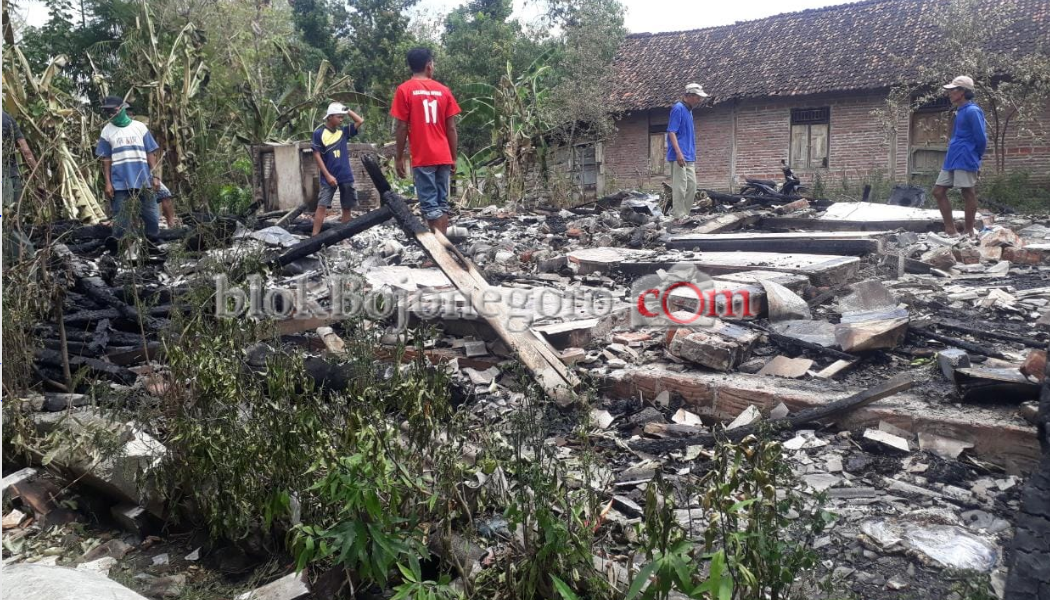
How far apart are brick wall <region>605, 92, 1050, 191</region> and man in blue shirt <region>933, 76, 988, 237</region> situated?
9290 millimetres

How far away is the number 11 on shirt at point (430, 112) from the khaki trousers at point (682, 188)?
4.14m

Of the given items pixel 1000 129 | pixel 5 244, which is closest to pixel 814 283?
pixel 5 244

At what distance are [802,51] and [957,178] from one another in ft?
39.9

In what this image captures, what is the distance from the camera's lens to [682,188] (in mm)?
10047

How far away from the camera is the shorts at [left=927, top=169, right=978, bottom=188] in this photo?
26.8 feet

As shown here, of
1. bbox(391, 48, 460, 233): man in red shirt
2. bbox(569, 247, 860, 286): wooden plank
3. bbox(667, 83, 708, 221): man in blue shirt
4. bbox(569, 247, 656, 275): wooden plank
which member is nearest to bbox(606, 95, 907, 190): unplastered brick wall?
bbox(667, 83, 708, 221): man in blue shirt

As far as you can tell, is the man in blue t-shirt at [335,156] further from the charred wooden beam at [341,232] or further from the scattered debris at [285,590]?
the scattered debris at [285,590]

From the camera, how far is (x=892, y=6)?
63.0ft

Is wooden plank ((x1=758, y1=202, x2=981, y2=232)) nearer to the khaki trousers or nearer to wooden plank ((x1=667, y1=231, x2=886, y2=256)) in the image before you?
the khaki trousers

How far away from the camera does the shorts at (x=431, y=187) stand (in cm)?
677

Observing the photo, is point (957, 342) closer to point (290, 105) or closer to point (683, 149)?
point (683, 149)

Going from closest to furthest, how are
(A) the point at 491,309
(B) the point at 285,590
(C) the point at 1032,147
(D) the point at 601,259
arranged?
(B) the point at 285,590 < (A) the point at 491,309 < (D) the point at 601,259 < (C) the point at 1032,147

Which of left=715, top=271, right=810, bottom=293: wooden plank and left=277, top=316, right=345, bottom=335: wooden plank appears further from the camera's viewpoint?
left=715, top=271, right=810, bottom=293: wooden plank

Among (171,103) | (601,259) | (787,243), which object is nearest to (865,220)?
(787,243)
